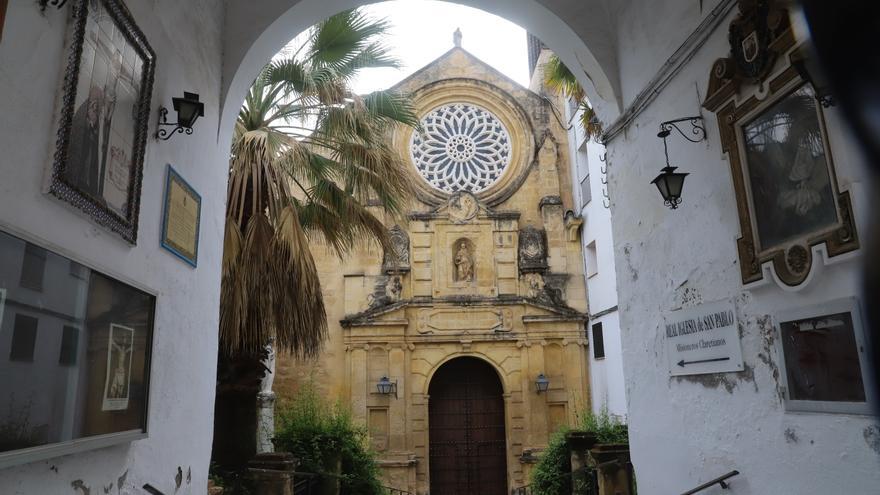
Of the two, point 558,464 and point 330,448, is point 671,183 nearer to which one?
point 558,464

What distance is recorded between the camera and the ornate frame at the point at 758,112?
2828 millimetres

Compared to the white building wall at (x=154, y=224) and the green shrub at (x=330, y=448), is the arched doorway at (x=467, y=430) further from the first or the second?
the white building wall at (x=154, y=224)

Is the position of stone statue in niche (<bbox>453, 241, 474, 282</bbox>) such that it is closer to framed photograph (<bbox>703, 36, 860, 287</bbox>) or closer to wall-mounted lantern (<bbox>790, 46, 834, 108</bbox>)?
framed photograph (<bbox>703, 36, 860, 287</bbox>)

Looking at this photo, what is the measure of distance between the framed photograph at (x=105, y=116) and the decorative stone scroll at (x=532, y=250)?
40.6 feet

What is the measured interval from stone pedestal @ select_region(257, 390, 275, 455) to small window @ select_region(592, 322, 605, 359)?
22.6ft

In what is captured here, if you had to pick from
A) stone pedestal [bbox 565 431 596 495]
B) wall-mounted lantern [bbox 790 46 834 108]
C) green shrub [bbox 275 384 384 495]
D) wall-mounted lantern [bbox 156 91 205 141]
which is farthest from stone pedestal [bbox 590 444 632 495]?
wall-mounted lantern [bbox 156 91 205 141]

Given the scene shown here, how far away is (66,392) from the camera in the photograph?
248cm

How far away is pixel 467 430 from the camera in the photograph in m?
14.7

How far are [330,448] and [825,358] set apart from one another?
26.5 ft

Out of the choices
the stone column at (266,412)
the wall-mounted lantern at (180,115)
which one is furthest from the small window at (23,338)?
the stone column at (266,412)

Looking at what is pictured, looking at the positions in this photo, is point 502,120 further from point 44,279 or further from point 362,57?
point 44,279

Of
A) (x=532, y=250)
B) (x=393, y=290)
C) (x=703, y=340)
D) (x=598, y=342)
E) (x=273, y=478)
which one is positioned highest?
(x=532, y=250)

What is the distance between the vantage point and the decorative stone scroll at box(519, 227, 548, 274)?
15234mm

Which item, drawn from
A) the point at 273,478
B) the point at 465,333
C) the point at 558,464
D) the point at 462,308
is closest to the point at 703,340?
the point at 273,478
